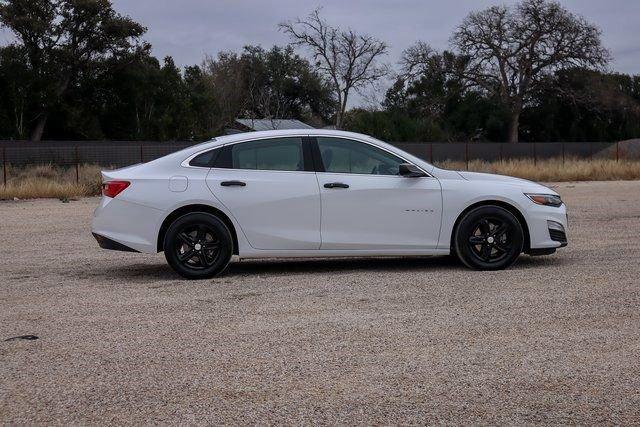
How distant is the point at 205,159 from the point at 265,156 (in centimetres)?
62

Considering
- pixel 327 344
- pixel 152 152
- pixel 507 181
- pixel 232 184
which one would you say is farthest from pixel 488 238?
pixel 152 152

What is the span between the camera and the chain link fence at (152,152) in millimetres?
31188

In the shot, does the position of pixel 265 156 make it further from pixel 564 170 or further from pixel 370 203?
pixel 564 170

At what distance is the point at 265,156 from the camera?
8.99 meters

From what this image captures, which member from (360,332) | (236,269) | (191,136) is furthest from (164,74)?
(360,332)

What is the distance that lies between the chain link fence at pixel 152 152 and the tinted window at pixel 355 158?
62.8 feet

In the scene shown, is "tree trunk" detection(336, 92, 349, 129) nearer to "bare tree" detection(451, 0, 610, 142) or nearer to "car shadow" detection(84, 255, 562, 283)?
"bare tree" detection(451, 0, 610, 142)

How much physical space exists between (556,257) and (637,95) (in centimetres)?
5760

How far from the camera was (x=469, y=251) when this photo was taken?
29.3 feet

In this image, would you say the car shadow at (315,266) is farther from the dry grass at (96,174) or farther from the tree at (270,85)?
the tree at (270,85)

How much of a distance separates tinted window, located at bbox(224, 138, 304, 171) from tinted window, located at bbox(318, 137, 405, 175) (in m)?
0.28

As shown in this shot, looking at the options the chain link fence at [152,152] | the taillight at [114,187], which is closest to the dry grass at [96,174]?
the chain link fence at [152,152]

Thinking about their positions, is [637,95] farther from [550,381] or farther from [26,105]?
[550,381]

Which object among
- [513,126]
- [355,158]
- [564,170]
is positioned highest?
[513,126]
